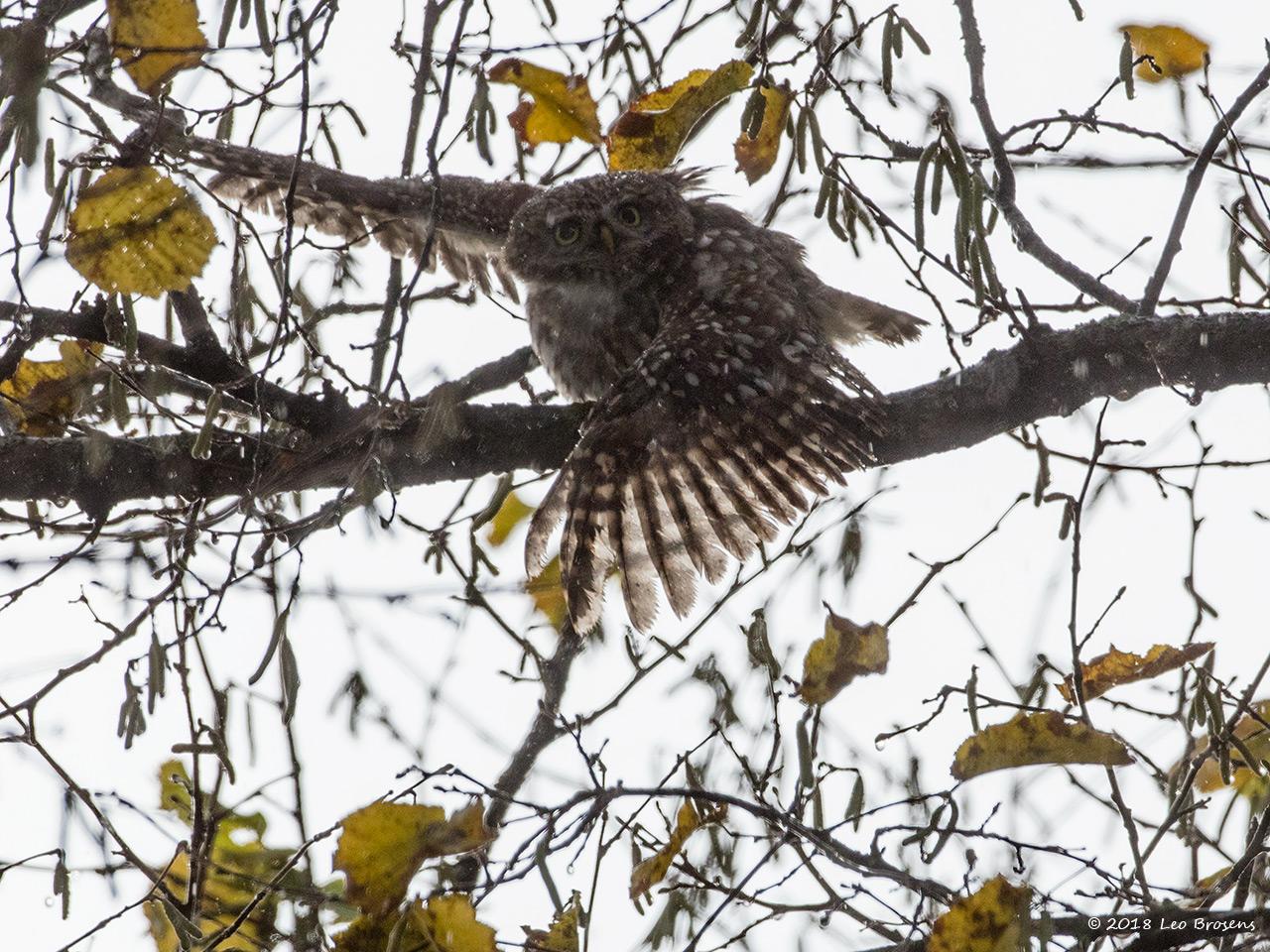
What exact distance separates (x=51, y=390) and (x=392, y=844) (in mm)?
1498

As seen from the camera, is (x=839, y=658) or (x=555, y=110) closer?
(x=839, y=658)

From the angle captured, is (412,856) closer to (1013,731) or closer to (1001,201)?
(1013,731)

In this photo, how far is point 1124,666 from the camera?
8.63 ft

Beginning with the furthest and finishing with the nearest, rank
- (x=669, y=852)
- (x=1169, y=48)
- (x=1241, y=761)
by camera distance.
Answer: (x=1169, y=48) < (x=1241, y=761) < (x=669, y=852)

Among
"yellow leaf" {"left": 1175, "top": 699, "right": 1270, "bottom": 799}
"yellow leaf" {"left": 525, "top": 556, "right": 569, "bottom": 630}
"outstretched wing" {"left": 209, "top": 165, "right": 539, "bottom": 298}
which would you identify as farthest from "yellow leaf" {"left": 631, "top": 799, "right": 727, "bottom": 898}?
"outstretched wing" {"left": 209, "top": 165, "right": 539, "bottom": 298}

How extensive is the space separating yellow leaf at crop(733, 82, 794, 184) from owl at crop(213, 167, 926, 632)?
0.45 metres

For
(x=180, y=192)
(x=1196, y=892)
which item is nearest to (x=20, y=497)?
(x=180, y=192)

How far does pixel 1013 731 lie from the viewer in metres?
2.34

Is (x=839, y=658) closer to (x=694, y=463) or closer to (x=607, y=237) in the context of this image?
(x=694, y=463)

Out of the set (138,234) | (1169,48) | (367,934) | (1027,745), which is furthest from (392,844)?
(1169,48)

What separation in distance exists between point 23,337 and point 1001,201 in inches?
80.5

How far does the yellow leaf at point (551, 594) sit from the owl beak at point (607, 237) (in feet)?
4.36

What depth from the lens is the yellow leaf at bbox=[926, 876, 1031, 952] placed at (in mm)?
1864

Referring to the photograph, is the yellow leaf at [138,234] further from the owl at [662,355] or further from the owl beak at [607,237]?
the owl beak at [607,237]
